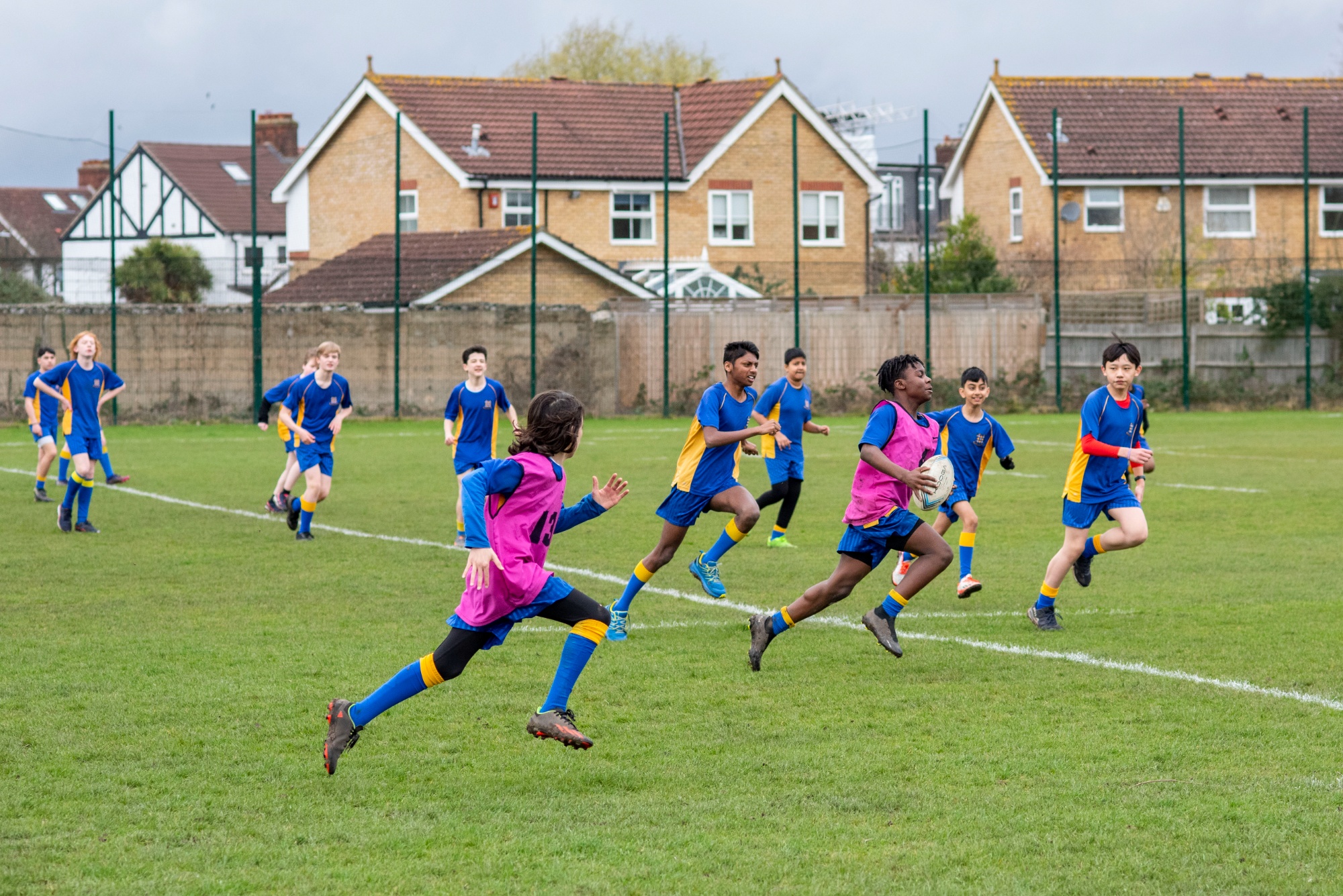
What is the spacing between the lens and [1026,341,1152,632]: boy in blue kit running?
8.74 m

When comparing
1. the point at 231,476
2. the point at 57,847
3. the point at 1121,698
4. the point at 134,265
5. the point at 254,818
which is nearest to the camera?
the point at 57,847

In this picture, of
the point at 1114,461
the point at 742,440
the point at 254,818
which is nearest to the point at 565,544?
the point at 742,440

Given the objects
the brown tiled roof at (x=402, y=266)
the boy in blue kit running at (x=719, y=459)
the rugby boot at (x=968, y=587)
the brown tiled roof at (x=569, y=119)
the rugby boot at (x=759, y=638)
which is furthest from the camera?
the brown tiled roof at (x=569, y=119)

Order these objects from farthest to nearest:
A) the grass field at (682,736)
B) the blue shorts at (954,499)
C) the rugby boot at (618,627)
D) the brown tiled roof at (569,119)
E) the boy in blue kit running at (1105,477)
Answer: the brown tiled roof at (569,119) < the blue shorts at (954,499) < the boy in blue kit running at (1105,477) < the rugby boot at (618,627) < the grass field at (682,736)

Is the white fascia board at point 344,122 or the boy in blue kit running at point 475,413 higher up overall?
the white fascia board at point 344,122

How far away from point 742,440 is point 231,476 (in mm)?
10857

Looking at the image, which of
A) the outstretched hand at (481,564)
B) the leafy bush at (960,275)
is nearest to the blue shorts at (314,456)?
the outstretched hand at (481,564)

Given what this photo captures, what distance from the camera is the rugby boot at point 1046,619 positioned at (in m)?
8.77

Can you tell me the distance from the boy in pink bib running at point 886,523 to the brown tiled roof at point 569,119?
31219mm

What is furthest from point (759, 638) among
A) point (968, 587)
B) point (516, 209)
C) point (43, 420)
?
point (516, 209)

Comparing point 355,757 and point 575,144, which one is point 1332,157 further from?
point 355,757

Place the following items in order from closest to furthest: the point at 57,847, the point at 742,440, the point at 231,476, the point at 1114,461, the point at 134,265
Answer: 1. the point at 57,847
2. the point at 1114,461
3. the point at 742,440
4. the point at 231,476
5. the point at 134,265

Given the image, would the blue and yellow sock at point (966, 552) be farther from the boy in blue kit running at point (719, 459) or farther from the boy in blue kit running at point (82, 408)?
the boy in blue kit running at point (82, 408)

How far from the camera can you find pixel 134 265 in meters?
30.8
